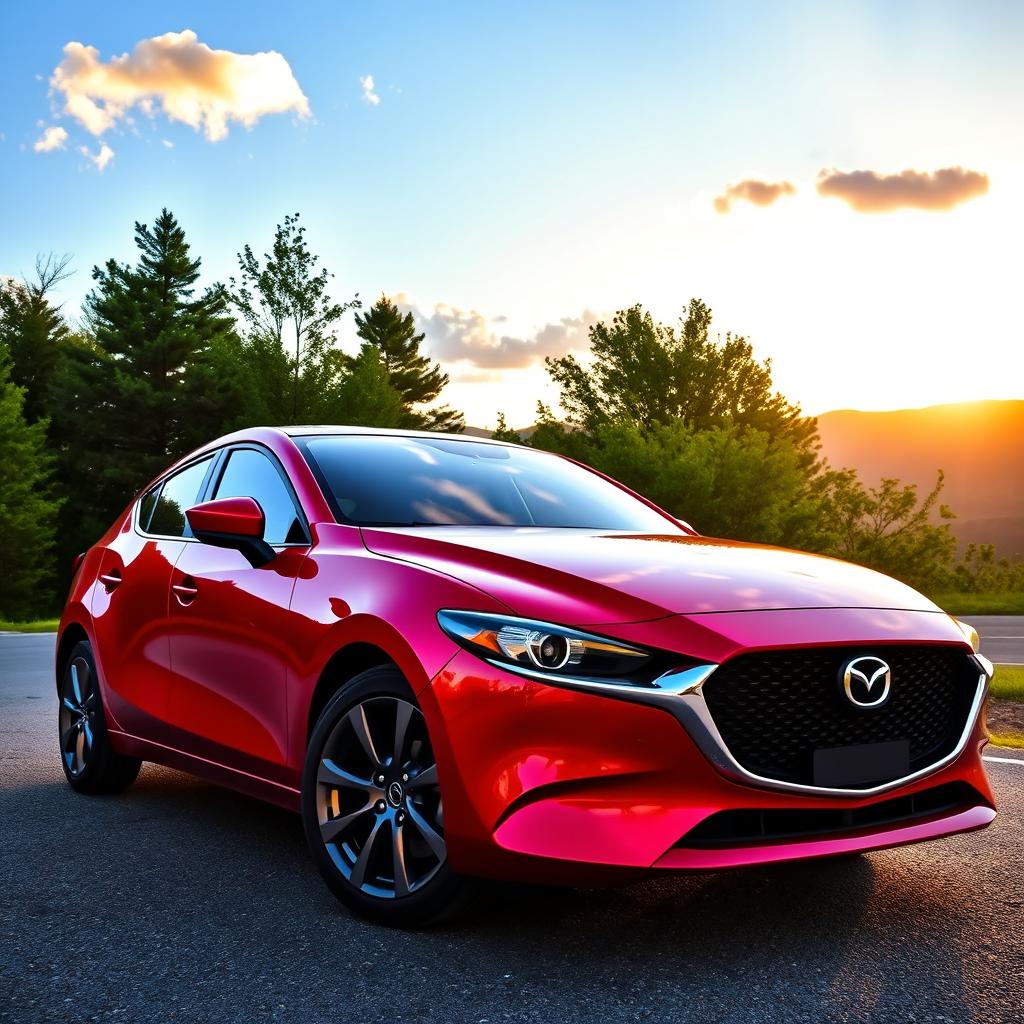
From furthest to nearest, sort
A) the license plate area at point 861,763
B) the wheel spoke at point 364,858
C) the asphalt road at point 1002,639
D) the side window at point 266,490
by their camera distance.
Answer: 1. the asphalt road at point 1002,639
2. the side window at point 266,490
3. the wheel spoke at point 364,858
4. the license plate area at point 861,763

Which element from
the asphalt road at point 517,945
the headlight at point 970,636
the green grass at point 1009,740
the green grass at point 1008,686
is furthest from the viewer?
the green grass at point 1008,686

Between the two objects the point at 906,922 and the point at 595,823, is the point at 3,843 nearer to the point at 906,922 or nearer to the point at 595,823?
the point at 595,823

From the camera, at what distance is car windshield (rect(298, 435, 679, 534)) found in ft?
15.0

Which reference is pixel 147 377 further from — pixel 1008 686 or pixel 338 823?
pixel 338 823

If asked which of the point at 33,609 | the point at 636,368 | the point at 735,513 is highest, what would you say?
the point at 636,368

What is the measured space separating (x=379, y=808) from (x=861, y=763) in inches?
55.3

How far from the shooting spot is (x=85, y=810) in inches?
221

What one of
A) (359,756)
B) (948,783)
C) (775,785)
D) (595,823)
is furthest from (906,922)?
(359,756)

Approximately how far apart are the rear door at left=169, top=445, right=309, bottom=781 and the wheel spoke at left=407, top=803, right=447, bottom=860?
0.74 metres

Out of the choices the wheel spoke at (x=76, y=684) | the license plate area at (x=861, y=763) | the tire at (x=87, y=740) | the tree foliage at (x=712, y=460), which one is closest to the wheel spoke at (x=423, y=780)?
the license plate area at (x=861, y=763)

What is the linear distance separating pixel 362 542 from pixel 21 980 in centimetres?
161

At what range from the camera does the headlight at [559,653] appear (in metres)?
3.22

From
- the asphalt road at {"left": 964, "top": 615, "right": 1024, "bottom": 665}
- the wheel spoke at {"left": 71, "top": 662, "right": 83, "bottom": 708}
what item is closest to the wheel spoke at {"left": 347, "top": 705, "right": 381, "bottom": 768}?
the wheel spoke at {"left": 71, "top": 662, "right": 83, "bottom": 708}

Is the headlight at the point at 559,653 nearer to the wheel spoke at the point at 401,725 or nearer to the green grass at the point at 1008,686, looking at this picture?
the wheel spoke at the point at 401,725
